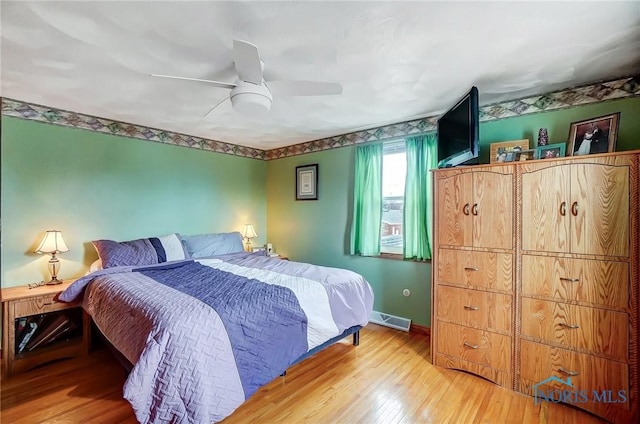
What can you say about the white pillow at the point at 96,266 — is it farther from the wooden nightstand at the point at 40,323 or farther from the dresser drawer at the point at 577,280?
the dresser drawer at the point at 577,280

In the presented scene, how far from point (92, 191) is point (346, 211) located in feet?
9.25

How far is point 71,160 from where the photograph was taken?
125 inches

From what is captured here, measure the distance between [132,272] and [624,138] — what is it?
4192mm

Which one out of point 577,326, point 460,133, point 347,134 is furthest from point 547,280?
point 347,134

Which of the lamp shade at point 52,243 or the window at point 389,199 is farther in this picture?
the window at point 389,199

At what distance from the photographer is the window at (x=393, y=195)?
3643 millimetres

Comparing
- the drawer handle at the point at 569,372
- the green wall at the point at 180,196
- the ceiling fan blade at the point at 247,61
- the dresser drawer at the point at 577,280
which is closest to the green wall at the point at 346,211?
the green wall at the point at 180,196

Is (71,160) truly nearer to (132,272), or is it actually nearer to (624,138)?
(132,272)

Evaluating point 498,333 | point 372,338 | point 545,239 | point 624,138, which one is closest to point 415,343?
point 372,338

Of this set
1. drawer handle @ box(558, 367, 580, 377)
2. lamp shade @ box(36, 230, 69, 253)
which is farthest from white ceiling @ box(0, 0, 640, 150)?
drawer handle @ box(558, 367, 580, 377)

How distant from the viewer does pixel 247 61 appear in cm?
181

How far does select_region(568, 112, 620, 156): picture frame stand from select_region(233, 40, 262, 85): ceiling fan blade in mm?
2367

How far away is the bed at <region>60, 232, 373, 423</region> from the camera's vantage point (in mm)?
1656

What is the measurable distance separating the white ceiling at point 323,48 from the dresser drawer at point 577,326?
1.69 m
